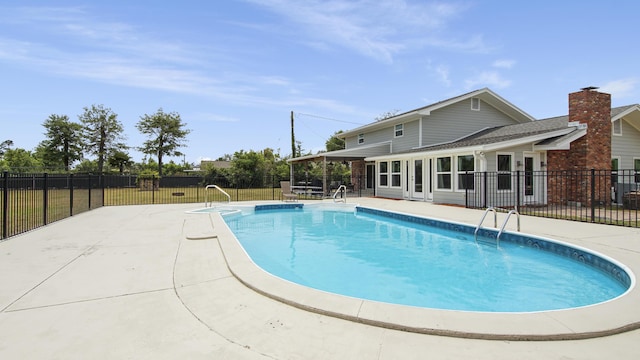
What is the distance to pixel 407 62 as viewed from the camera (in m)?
19.4

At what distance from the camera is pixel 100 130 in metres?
41.4

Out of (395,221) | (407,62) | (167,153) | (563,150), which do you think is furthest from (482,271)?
(167,153)

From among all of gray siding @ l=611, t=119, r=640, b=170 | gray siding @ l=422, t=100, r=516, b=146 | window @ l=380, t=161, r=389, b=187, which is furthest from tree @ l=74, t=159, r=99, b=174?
gray siding @ l=611, t=119, r=640, b=170

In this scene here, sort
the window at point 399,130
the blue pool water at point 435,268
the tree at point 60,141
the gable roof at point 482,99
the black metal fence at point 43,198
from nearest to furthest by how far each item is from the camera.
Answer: the blue pool water at point 435,268, the black metal fence at point 43,198, the gable roof at point 482,99, the window at point 399,130, the tree at point 60,141

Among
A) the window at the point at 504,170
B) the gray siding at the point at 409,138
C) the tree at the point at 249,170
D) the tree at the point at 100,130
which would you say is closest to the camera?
the window at the point at 504,170

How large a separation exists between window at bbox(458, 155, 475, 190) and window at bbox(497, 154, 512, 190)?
1.05m

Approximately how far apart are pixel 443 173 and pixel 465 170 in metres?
A: 1.18

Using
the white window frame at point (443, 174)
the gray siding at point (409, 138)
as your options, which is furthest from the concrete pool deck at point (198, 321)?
the gray siding at point (409, 138)

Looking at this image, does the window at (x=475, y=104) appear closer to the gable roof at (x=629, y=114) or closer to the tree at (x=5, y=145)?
the gable roof at (x=629, y=114)

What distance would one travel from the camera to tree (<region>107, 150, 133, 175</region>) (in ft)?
135

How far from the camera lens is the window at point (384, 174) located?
19650 millimetres

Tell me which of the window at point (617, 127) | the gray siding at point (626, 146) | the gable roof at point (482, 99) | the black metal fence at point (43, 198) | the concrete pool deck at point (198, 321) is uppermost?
the gable roof at point (482, 99)

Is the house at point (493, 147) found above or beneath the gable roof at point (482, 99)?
beneath

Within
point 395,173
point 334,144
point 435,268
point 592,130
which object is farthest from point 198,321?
point 334,144
